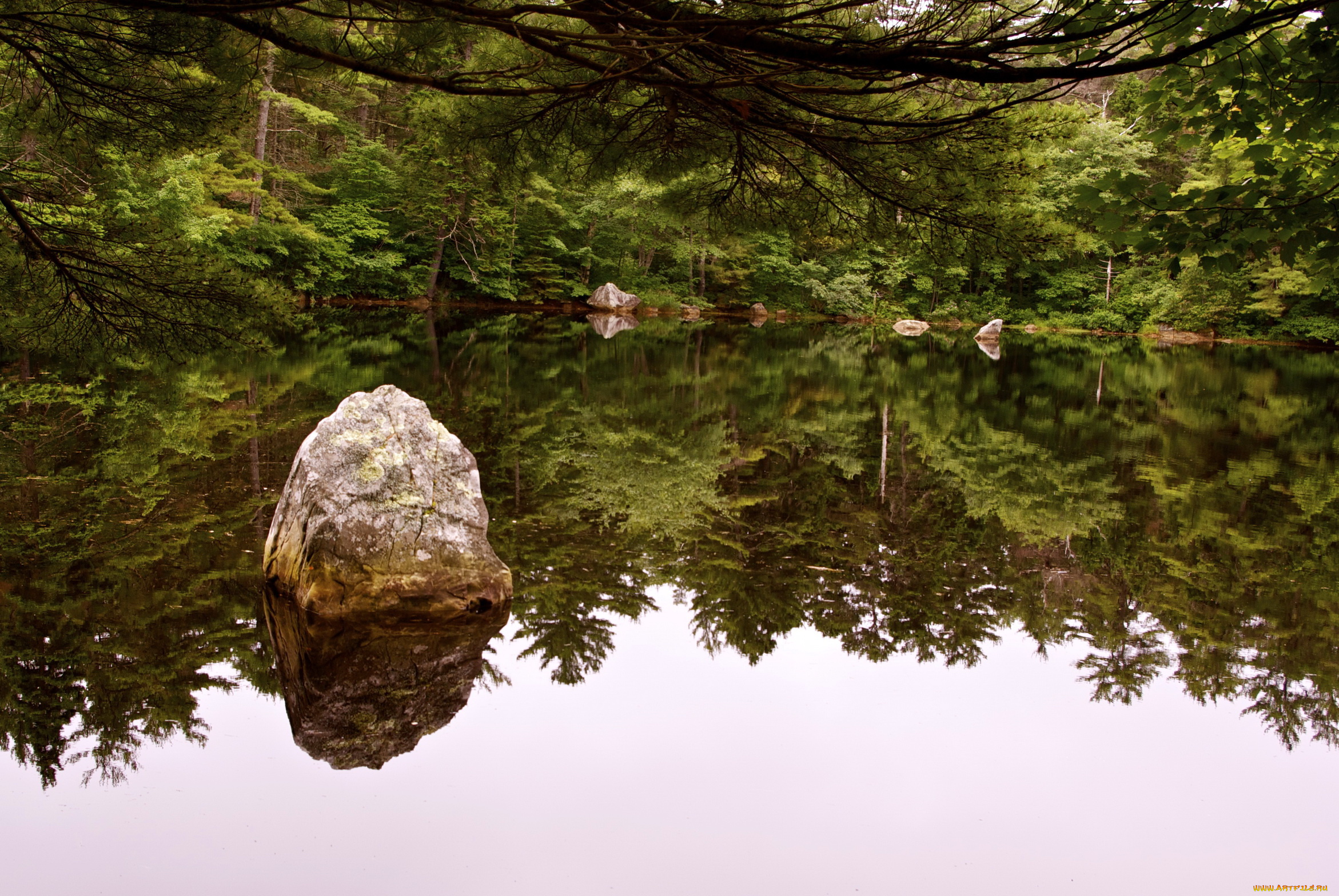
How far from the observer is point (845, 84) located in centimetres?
485

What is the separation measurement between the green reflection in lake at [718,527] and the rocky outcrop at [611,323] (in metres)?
9.93

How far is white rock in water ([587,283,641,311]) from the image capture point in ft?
108

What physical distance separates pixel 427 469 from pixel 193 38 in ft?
8.79

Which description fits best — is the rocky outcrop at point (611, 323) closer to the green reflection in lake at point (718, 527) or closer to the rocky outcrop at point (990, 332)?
the green reflection in lake at point (718, 527)

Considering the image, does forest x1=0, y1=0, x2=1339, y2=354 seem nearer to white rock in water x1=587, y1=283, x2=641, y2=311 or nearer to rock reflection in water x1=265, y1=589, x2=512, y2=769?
rock reflection in water x1=265, y1=589, x2=512, y2=769

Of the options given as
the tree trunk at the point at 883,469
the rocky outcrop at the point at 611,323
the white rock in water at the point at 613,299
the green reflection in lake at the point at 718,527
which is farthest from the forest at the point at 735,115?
the white rock in water at the point at 613,299

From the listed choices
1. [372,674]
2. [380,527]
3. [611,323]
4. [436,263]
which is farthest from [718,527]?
[436,263]

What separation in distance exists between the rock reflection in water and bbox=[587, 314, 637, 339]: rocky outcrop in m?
17.7

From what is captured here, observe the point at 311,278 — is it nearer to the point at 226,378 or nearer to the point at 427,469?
the point at 226,378

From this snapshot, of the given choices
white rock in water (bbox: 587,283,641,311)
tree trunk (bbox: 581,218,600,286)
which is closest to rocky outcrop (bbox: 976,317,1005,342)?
white rock in water (bbox: 587,283,641,311)

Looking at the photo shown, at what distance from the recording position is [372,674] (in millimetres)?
4156

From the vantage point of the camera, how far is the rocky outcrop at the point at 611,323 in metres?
24.0

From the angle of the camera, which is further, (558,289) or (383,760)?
(558,289)

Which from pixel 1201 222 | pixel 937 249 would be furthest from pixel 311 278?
pixel 1201 222
